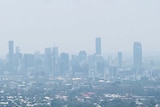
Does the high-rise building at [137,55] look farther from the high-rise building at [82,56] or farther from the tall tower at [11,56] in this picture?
the tall tower at [11,56]

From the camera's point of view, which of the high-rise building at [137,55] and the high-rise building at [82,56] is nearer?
the high-rise building at [137,55]

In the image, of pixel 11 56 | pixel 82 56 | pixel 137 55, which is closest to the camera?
pixel 11 56

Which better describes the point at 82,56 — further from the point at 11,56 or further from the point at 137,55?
the point at 11,56

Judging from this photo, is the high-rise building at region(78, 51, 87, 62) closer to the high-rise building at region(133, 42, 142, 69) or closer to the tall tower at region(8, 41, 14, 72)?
the high-rise building at region(133, 42, 142, 69)

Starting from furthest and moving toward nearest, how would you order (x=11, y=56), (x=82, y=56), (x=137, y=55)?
(x=82, y=56), (x=137, y=55), (x=11, y=56)

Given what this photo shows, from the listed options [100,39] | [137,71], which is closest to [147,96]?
[137,71]

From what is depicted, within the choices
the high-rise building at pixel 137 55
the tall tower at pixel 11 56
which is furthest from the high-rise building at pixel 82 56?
the tall tower at pixel 11 56

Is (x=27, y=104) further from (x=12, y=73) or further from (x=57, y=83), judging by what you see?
(x=12, y=73)

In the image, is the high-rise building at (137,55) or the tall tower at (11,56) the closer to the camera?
the tall tower at (11,56)

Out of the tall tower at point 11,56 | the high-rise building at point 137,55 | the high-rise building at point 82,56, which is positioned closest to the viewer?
the tall tower at point 11,56

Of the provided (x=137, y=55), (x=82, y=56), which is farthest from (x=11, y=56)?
(x=137, y=55)

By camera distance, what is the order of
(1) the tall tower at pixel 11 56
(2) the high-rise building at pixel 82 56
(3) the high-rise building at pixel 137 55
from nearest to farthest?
1. (1) the tall tower at pixel 11 56
2. (3) the high-rise building at pixel 137 55
3. (2) the high-rise building at pixel 82 56
